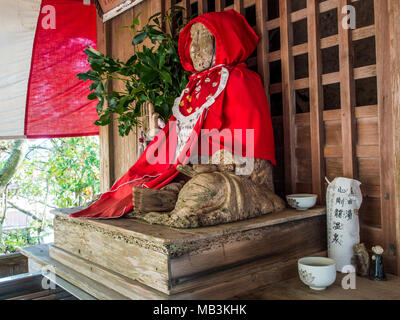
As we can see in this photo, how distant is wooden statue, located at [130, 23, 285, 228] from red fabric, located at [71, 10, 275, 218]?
0.30 feet

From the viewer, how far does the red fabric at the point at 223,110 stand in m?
1.89

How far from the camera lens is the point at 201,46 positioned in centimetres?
209

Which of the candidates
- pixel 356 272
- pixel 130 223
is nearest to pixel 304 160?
pixel 356 272

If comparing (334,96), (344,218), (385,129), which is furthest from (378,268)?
(334,96)

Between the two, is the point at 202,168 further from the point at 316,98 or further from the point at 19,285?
the point at 19,285

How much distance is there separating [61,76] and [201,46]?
2.18 m

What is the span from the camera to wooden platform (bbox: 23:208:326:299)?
136cm

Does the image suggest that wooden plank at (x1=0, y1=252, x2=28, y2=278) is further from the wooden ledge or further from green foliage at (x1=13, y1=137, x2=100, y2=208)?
green foliage at (x1=13, y1=137, x2=100, y2=208)

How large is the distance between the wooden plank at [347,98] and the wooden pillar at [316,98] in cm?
14

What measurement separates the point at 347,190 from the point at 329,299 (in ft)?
1.71

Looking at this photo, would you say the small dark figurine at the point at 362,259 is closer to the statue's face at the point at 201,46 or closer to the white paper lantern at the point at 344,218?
the white paper lantern at the point at 344,218

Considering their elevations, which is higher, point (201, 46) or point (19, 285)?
point (201, 46)

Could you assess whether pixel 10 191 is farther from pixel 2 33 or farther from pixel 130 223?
pixel 130 223

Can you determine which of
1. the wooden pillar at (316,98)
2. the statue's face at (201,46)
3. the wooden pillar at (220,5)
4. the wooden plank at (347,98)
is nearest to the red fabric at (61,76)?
Result: the wooden pillar at (220,5)
